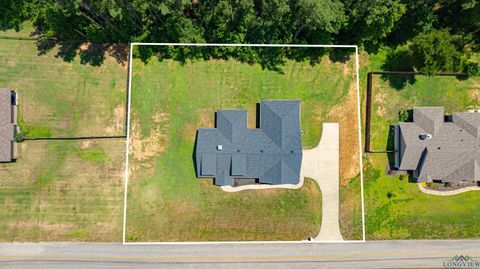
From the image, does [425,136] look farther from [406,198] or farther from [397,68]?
[397,68]

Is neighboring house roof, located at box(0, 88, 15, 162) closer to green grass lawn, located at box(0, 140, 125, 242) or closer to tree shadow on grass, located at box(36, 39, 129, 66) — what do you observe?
green grass lawn, located at box(0, 140, 125, 242)

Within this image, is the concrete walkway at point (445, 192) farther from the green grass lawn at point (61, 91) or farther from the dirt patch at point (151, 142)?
the green grass lawn at point (61, 91)

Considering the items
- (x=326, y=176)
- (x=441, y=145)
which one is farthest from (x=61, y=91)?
(x=441, y=145)

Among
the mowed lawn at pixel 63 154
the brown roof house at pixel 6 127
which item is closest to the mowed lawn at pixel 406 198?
the mowed lawn at pixel 63 154

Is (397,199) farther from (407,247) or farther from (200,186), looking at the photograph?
(200,186)

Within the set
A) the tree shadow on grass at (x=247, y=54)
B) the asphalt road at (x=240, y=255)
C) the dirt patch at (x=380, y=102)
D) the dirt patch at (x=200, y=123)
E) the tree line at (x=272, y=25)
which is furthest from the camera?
the dirt patch at (x=380, y=102)

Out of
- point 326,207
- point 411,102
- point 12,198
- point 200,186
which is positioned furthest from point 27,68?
point 411,102

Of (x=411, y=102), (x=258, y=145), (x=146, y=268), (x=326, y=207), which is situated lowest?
(x=146, y=268)
